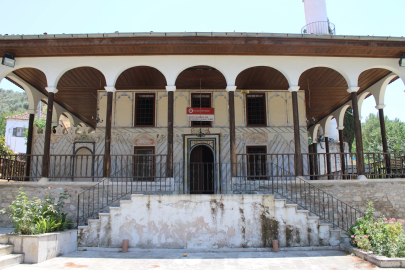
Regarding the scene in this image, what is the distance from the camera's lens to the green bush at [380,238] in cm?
714

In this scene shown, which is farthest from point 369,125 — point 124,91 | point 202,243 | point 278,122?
point 202,243

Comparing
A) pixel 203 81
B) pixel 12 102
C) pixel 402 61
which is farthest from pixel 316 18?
pixel 12 102

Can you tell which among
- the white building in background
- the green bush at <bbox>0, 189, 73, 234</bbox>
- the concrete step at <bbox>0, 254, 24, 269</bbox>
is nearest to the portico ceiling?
the green bush at <bbox>0, 189, 73, 234</bbox>

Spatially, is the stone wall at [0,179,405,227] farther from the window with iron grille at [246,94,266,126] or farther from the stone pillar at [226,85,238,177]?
the window with iron grille at [246,94,266,126]

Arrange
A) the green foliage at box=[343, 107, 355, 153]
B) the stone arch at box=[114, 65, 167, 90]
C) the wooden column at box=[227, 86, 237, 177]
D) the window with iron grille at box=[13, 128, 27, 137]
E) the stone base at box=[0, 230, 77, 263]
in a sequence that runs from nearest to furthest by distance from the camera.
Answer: the stone base at box=[0, 230, 77, 263] → the wooden column at box=[227, 86, 237, 177] → the stone arch at box=[114, 65, 167, 90] → the green foliage at box=[343, 107, 355, 153] → the window with iron grille at box=[13, 128, 27, 137]

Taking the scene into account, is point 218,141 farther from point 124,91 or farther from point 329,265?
point 329,265

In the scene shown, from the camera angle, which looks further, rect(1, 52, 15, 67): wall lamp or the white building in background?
the white building in background

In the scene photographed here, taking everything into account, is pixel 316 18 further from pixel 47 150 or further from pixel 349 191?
pixel 47 150

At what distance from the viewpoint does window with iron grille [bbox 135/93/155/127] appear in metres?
14.2

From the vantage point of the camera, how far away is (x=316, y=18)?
51.3 ft

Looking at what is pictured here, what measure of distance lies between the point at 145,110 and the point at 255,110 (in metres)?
4.85

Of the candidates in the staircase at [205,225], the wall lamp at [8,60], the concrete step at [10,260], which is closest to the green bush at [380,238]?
the staircase at [205,225]

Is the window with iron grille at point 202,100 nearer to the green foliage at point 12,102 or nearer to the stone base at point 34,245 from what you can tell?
the stone base at point 34,245

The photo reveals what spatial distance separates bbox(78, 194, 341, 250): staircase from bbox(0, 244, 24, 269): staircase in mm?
1689
